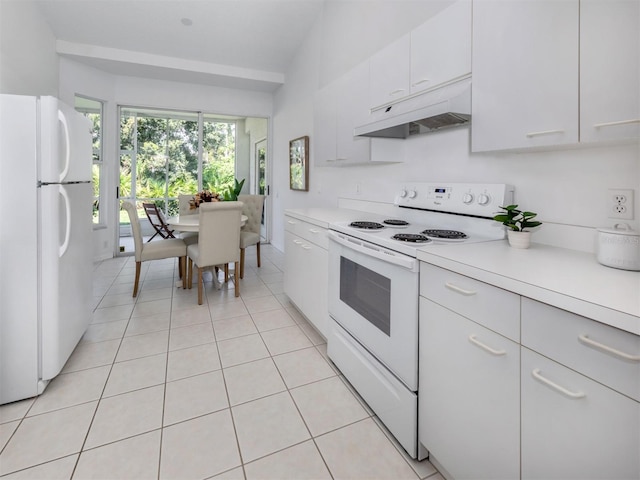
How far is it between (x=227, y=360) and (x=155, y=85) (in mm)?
4844

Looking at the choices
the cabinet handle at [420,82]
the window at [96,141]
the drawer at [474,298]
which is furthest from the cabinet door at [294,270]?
the window at [96,141]

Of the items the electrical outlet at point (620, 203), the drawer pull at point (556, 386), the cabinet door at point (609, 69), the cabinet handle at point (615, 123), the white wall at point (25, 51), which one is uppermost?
the white wall at point (25, 51)

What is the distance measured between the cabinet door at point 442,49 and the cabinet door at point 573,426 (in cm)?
133

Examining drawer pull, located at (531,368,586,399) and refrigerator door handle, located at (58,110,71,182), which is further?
refrigerator door handle, located at (58,110,71,182)

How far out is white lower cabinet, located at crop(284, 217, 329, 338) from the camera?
227 centimetres

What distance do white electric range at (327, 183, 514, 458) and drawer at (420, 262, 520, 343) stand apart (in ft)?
0.27

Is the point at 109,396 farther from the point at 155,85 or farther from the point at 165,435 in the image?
the point at 155,85

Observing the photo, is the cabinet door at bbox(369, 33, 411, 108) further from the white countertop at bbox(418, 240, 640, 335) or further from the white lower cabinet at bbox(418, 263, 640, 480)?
the white lower cabinet at bbox(418, 263, 640, 480)

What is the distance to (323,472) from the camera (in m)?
1.32

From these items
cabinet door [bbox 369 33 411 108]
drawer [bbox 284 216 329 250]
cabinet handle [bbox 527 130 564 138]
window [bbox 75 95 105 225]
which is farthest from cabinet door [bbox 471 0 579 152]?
window [bbox 75 95 105 225]

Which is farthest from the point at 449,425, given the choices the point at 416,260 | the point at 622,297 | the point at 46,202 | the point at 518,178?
the point at 46,202

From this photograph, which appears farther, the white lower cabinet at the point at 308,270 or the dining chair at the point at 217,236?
the dining chair at the point at 217,236

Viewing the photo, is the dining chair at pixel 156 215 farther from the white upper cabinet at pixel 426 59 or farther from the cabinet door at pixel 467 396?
the cabinet door at pixel 467 396

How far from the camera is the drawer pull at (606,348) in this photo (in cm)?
68
